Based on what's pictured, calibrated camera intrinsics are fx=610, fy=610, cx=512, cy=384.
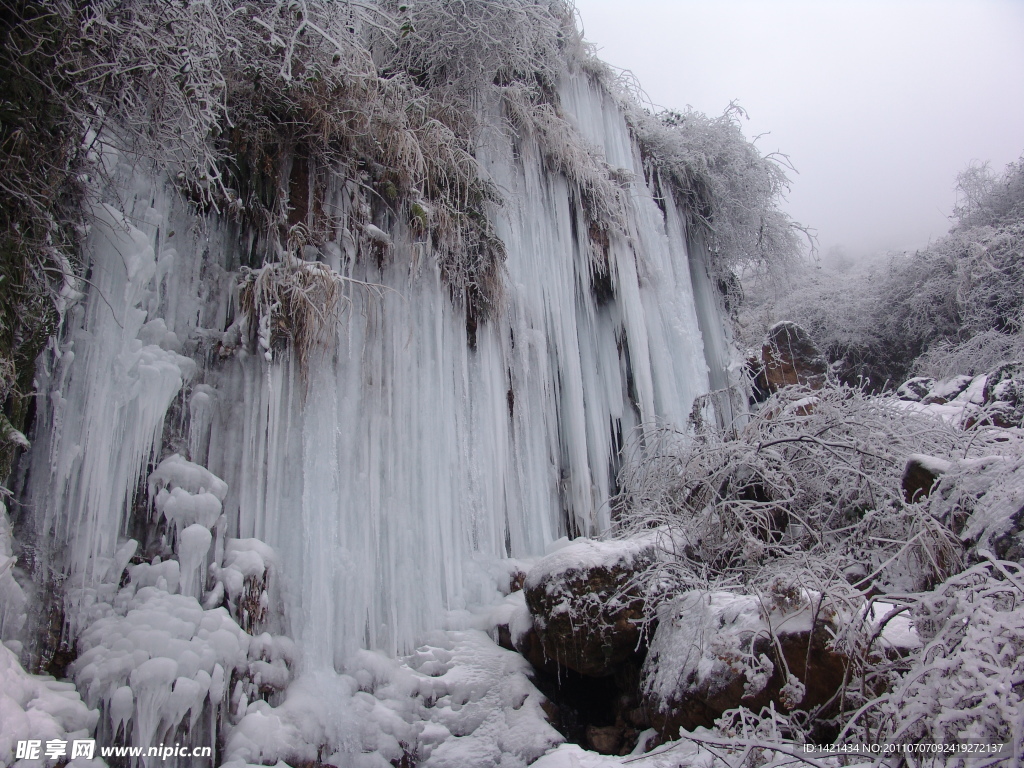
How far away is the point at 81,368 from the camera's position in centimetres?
302

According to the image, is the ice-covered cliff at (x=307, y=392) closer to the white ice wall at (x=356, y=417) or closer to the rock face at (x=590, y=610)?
the white ice wall at (x=356, y=417)

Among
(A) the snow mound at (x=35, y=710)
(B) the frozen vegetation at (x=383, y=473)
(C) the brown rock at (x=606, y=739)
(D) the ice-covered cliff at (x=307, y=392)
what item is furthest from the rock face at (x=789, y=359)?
(A) the snow mound at (x=35, y=710)

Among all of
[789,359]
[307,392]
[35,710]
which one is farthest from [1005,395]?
[35,710]

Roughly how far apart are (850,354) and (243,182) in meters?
10.7

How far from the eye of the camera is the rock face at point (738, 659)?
2607mm

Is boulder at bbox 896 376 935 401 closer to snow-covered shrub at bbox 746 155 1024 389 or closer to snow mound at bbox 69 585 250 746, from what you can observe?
snow-covered shrub at bbox 746 155 1024 389

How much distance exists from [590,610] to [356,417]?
1875 mm

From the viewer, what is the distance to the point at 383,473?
13.1 ft

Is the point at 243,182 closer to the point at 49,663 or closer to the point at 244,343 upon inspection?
the point at 244,343

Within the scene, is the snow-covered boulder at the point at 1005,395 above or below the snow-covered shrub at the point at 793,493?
above

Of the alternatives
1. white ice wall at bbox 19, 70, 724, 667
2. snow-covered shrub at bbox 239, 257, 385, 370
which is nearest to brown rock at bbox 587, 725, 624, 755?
white ice wall at bbox 19, 70, 724, 667

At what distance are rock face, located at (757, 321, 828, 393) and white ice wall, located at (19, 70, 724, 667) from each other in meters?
3.88

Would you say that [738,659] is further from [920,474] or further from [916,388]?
[916,388]

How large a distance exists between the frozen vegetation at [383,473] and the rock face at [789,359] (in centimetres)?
313
